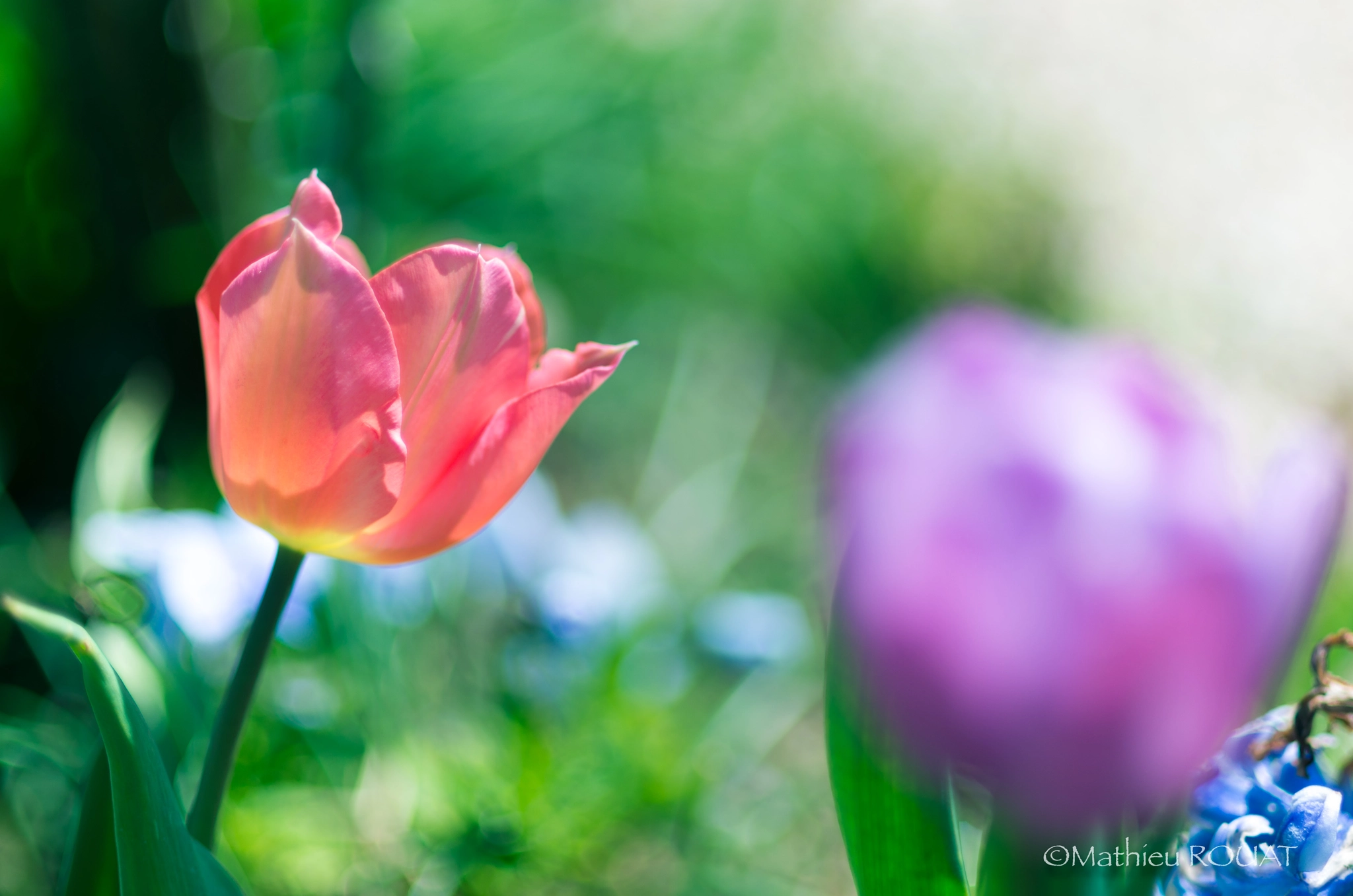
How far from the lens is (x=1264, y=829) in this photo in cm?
17

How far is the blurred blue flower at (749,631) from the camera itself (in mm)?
547

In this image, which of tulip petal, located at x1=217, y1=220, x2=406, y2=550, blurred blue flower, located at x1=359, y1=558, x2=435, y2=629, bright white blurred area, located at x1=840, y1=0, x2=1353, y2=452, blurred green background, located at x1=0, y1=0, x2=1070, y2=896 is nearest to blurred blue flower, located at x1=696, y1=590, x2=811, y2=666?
blurred green background, located at x1=0, y1=0, x2=1070, y2=896

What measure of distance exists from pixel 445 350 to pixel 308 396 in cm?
3

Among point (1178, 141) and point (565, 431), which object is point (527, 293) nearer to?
point (565, 431)

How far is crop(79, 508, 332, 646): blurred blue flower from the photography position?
381mm

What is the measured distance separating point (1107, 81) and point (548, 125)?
1164 mm

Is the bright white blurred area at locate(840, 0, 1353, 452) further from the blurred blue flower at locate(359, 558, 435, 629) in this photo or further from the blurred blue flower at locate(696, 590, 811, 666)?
the blurred blue flower at locate(359, 558, 435, 629)

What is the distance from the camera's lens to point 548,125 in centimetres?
103

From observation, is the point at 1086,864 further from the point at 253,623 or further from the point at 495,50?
the point at 495,50

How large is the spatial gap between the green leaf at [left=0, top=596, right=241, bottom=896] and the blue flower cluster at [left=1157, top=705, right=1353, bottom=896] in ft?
0.57

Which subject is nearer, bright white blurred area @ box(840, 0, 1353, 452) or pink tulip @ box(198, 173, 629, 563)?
pink tulip @ box(198, 173, 629, 563)

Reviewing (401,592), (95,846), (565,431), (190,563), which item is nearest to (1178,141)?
(565,431)

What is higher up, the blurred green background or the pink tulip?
the pink tulip

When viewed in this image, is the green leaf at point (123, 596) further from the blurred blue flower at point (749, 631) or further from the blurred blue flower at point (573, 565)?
the blurred blue flower at point (749, 631)
